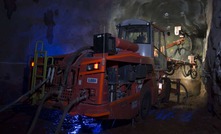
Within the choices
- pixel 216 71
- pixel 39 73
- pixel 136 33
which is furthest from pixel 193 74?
pixel 39 73

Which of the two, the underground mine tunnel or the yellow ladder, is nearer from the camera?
the underground mine tunnel

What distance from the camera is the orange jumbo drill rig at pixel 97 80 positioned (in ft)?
12.8

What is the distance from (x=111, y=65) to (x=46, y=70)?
5.02 feet

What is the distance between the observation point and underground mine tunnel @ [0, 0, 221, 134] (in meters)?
4.07

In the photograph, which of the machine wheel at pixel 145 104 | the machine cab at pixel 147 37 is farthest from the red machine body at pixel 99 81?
the machine cab at pixel 147 37

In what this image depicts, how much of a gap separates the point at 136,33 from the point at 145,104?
2427 millimetres

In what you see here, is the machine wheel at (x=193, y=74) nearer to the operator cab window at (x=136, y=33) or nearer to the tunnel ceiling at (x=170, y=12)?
the tunnel ceiling at (x=170, y=12)

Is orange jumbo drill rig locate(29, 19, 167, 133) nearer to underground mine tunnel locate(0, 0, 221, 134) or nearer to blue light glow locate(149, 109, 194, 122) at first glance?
underground mine tunnel locate(0, 0, 221, 134)

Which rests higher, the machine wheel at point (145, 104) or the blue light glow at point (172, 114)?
the machine wheel at point (145, 104)

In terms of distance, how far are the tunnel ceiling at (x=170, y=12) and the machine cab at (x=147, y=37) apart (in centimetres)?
587

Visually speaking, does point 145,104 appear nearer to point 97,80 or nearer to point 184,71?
point 97,80

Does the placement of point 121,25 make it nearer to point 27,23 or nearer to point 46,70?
point 46,70

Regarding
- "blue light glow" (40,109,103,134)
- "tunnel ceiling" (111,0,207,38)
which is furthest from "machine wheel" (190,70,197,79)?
"blue light glow" (40,109,103,134)

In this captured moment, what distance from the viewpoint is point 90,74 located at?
4.01 metres
